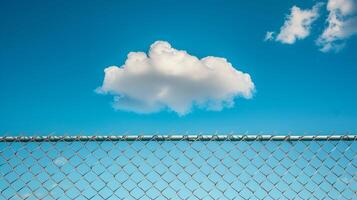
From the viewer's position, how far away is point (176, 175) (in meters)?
3.65

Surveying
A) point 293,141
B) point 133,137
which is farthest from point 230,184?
point 133,137

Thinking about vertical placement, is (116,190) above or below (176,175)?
below

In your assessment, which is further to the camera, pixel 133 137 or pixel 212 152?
pixel 212 152

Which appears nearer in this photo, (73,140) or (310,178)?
(73,140)

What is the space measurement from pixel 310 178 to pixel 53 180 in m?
2.76

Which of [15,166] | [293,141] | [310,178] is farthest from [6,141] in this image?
[310,178]

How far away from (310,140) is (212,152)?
1.05 metres

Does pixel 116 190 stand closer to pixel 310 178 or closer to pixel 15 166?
pixel 15 166

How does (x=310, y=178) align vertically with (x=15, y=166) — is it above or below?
above

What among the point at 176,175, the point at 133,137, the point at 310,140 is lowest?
the point at 176,175

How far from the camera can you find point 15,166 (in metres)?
3.58

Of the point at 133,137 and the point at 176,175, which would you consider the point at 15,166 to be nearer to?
the point at 133,137

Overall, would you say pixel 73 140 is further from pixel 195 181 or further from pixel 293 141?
pixel 293 141

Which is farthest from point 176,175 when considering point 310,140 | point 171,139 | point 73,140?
point 310,140
